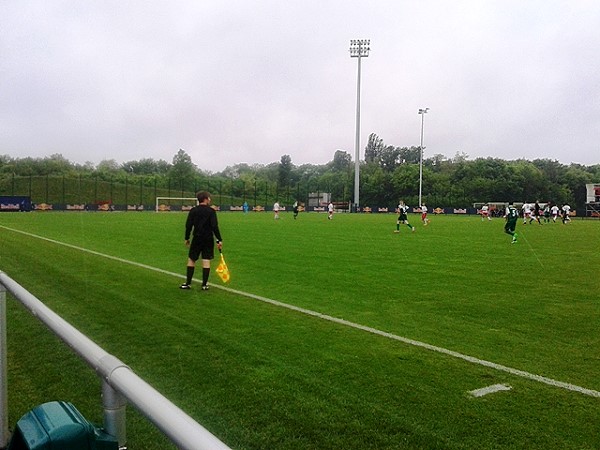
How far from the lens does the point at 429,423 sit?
417 centimetres

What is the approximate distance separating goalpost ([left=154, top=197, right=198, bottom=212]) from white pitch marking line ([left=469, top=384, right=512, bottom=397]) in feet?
234

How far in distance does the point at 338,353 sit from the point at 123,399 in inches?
178

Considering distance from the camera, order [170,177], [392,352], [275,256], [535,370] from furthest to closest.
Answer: [170,177]
[275,256]
[392,352]
[535,370]

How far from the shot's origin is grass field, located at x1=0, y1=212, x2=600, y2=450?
162 inches

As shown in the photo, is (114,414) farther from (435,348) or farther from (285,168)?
(285,168)

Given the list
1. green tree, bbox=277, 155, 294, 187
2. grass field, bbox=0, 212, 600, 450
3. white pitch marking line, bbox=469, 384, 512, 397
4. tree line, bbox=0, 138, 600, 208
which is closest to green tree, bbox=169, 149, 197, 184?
tree line, bbox=0, 138, 600, 208

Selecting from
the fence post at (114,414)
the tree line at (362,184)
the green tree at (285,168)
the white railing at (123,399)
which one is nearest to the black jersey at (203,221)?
the white railing at (123,399)

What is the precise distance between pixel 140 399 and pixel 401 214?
28.7 meters

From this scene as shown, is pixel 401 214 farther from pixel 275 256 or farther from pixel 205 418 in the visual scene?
pixel 205 418

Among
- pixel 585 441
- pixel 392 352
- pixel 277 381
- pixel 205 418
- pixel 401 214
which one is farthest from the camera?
pixel 401 214

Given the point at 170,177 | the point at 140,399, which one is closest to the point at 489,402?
the point at 140,399

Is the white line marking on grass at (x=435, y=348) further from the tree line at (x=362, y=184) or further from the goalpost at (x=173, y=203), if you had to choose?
the tree line at (x=362, y=184)

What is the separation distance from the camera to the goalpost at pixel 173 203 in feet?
248

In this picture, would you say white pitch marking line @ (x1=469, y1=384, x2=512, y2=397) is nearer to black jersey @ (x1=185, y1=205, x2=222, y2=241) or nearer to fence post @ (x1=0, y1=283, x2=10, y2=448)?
fence post @ (x1=0, y1=283, x2=10, y2=448)
